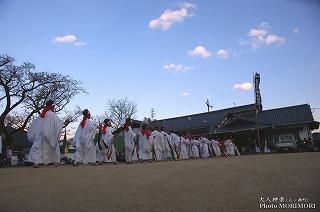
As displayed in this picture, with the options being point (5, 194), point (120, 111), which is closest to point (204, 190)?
point (5, 194)

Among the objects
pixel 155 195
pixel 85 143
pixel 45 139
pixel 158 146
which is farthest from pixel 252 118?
pixel 155 195

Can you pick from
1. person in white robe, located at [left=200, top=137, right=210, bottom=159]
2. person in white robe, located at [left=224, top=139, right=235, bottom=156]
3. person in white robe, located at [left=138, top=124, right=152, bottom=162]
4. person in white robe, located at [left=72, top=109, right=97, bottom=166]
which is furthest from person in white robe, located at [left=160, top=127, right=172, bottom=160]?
person in white robe, located at [left=224, top=139, right=235, bottom=156]

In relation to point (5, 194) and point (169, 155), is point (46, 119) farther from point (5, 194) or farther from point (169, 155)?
point (169, 155)

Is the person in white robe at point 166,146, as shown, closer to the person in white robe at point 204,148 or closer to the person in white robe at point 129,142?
the person in white robe at point 129,142

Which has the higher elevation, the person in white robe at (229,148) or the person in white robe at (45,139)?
the person in white robe at (45,139)

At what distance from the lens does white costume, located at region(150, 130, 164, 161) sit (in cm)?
1797

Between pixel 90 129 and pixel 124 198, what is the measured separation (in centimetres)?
908

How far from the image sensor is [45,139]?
31.6 ft

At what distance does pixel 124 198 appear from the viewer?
12.0 feet

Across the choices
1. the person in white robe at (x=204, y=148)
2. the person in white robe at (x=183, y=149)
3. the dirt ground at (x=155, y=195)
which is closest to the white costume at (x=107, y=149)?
the person in white robe at (x=183, y=149)

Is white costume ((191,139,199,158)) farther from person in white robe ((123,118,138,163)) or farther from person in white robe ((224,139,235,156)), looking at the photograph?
person in white robe ((123,118,138,163))

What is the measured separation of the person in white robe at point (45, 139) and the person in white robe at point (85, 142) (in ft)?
7.56

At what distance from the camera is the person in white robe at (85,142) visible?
486 inches

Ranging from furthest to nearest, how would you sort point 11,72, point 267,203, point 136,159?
point 11,72, point 136,159, point 267,203
